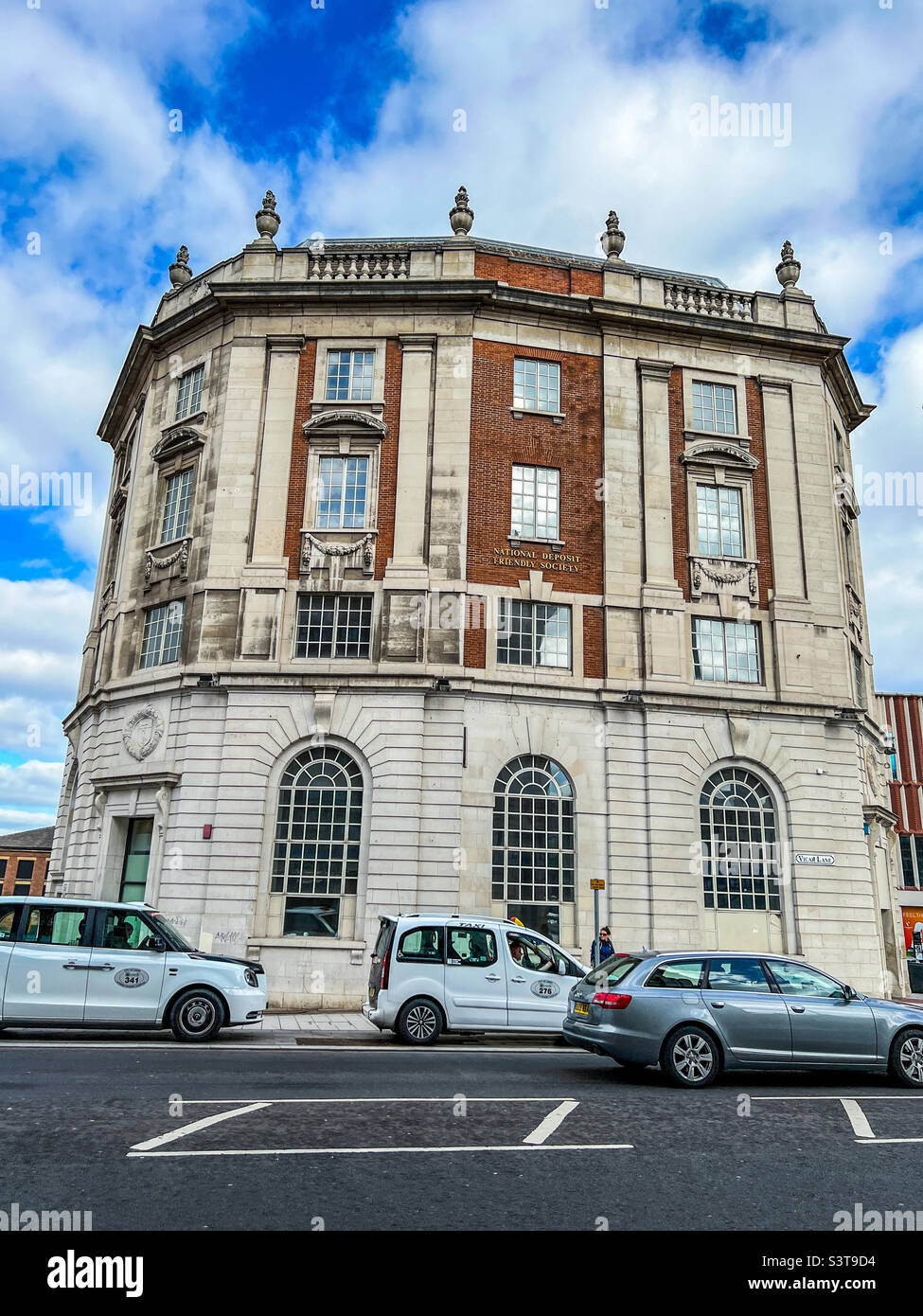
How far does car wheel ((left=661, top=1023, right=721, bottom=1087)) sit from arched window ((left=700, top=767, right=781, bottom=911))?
11.3 m

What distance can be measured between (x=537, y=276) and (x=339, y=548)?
917 cm

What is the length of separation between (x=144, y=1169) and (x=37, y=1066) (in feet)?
17.1

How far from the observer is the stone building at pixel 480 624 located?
20312 mm

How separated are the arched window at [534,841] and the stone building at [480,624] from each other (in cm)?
8

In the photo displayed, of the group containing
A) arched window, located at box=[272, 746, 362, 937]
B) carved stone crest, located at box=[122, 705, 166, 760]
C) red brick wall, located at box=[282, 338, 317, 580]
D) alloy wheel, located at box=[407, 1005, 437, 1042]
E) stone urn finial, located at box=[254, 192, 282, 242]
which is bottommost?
alloy wheel, located at box=[407, 1005, 437, 1042]

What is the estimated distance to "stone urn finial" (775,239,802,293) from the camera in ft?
84.7

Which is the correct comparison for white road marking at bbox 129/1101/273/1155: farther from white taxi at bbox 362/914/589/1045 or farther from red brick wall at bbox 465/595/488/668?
red brick wall at bbox 465/595/488/668

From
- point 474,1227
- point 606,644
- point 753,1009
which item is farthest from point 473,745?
point 474,1227

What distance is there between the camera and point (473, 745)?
2070cm

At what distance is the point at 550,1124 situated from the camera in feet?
25.5

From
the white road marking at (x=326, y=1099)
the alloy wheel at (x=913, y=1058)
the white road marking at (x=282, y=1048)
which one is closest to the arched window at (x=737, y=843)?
the white road marking at (x=282, y=1048)

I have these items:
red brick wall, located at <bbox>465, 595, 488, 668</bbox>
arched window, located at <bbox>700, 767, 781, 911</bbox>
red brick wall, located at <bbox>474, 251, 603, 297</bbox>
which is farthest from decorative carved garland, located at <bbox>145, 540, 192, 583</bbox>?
arched window, located at <bbox>700, 767, 781, 911</bbox>

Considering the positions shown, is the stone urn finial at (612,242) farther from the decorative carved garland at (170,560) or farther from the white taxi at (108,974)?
the white taxi at (108,974)

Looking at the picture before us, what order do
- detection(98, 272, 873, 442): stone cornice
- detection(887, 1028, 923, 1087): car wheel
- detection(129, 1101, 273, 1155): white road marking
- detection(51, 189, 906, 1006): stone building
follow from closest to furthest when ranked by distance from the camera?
detection(129, 1101, 273, 1155): white road marking, detection(887, 1028, 923, 1087): car wheel, detection(51, 189, 906, 1006): stone building, detection(98, 272, 873, 442): stone cornice
